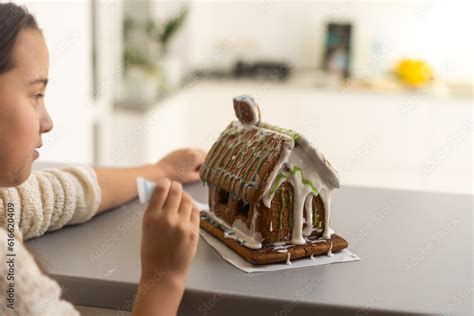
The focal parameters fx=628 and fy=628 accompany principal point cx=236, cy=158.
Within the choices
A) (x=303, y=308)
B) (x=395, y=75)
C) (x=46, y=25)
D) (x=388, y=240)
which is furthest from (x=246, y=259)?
(x=395, y=75)

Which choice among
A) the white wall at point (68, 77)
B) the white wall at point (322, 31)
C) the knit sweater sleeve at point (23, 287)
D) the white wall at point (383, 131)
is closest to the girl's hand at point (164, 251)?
the knit sweater sleeve at point (23, 287)

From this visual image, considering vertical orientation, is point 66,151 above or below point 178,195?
below

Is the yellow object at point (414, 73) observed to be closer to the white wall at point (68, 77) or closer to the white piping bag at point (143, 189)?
the white wall at point (68, 77)

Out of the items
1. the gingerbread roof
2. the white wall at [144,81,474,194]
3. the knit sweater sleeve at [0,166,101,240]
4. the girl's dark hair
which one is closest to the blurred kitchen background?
the white wall at [144,81,474,194]

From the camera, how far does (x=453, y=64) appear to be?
4246 millimetres

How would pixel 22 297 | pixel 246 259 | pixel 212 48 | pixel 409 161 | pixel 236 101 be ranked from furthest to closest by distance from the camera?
pixel 212 48 → pixel 409 161 → pixel 236 101 → pixel 246 259 → pixel 22 297

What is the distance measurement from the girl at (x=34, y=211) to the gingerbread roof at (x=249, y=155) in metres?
0.12

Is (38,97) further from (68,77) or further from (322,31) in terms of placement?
(322,31)

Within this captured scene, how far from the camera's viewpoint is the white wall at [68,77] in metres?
2.12

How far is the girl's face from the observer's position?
712 mm

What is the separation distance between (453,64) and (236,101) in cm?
357

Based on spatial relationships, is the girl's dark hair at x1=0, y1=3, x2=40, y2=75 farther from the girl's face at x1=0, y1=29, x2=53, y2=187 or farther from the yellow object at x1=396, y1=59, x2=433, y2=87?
the yellow object at x1=396, y1=59, x2=433, y2=87

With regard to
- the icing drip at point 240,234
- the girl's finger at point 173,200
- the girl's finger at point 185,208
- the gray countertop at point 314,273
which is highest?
the girl's finger at point 173,200

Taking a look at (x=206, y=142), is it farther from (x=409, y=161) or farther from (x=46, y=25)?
(x=46, y=25)
